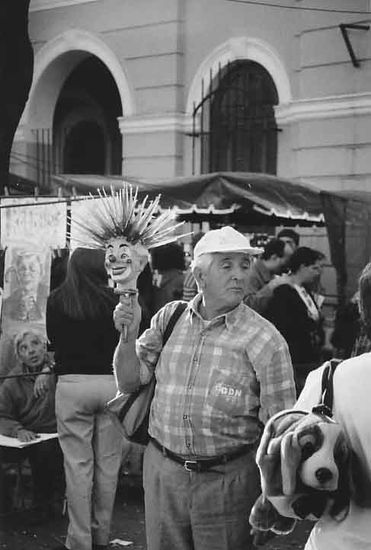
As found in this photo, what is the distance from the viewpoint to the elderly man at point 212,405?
3635 mm

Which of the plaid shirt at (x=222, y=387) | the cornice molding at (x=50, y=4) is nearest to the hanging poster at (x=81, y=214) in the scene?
the plaid shirt at (x=222, y=387)

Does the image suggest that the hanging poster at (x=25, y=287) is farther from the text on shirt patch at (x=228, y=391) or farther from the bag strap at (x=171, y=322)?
the text on shirt patch at (x=228, y=391)

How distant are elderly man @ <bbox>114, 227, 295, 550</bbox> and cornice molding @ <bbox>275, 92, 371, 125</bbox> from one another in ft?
27.1

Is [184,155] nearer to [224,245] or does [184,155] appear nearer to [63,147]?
[63,147]

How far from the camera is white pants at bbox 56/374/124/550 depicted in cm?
526

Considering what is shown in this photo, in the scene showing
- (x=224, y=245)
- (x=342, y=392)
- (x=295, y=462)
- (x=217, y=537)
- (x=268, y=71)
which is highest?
(x=268, y=71)

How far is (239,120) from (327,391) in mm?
10953

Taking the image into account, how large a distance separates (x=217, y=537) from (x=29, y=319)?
2.39 metres

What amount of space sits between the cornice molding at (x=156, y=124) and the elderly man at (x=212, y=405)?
390 inches

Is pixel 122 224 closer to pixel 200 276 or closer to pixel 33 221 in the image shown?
pixel 200 276

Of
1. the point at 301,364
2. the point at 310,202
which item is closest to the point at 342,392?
the point at 301,364

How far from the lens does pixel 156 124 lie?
1372 cm

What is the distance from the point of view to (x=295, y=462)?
8.38 feet

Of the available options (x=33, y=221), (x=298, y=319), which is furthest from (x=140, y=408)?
(x=298, y=319)
